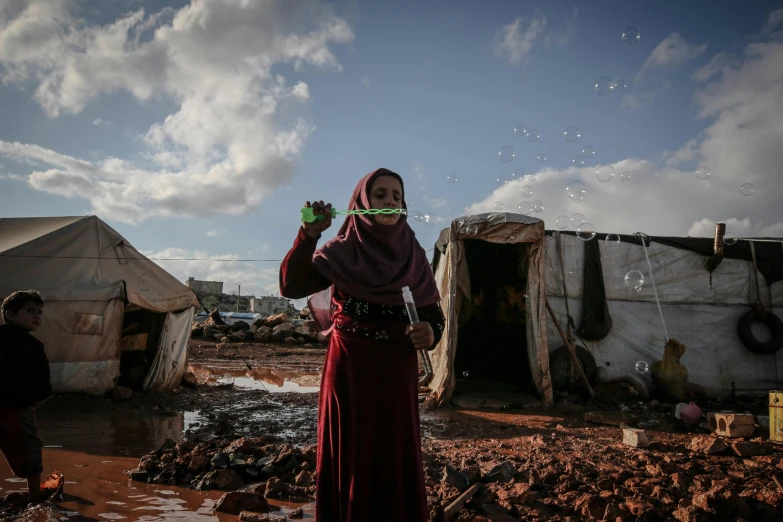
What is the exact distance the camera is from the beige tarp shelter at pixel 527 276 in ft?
22.4

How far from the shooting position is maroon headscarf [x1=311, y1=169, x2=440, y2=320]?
1.81m

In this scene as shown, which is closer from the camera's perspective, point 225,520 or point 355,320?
point 355,320

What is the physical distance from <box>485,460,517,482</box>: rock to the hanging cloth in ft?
16.3

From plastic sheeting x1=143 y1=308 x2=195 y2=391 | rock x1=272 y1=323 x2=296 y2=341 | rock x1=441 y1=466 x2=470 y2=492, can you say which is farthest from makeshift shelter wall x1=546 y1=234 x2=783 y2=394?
rock x1=272 y1=323 x2=296 y2=341

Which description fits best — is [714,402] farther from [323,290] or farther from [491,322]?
[323,290]

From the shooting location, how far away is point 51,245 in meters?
7.37

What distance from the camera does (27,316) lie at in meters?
3.07

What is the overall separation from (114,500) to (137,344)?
5658 millimetres

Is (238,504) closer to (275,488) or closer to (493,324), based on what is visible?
(275,488)

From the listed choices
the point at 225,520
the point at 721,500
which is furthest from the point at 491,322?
the point at 225,520

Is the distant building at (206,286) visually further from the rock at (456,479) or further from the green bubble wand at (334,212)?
the green bubble wand at (334,212)

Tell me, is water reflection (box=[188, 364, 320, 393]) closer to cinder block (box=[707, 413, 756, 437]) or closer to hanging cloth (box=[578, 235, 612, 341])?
hanging cloth (box=[578, 235, 612, 341])

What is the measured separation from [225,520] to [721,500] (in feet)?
9.18

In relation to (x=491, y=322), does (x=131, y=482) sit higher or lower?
lower
